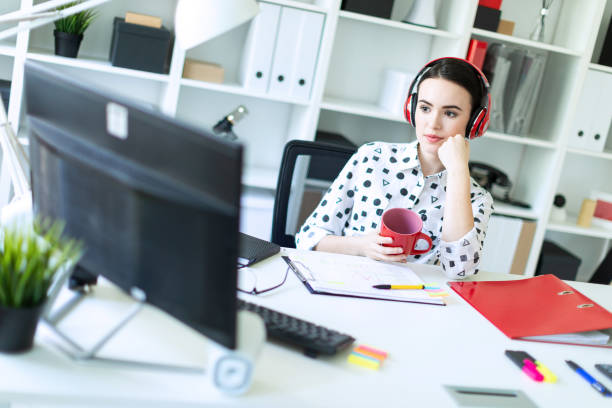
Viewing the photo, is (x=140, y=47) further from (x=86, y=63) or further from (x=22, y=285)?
(x=22, y=285)

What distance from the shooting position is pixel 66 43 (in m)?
2.46

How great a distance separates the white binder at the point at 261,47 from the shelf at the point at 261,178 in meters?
0.39

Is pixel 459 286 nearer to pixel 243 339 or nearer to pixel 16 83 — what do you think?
pixel 243 339

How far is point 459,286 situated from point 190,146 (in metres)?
0.91

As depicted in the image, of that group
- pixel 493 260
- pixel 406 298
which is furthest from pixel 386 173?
pixel 493 260

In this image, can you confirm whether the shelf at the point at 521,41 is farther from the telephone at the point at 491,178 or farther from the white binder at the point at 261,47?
the white binder at the point at 261,47

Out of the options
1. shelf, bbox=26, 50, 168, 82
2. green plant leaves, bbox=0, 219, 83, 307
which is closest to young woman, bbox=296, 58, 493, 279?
green plant leaves, bbox=0, 219, 83, 307

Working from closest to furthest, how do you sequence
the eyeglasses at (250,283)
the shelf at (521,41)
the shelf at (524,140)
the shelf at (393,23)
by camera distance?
the eyeglasses at (250,283) < the shelf at (393,23) < the shelf at (521,41) < the shelf at (524,140)

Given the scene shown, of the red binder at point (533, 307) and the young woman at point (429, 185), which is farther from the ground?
the young woman at point (429, 185)

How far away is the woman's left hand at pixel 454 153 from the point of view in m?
1.55

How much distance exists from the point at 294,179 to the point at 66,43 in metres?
1.29

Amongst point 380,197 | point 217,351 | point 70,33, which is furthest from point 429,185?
point 70,33

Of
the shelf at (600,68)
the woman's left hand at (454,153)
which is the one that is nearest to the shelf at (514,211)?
the shelf at (600,68)

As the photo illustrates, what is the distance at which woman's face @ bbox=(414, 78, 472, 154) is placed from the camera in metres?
1.62
